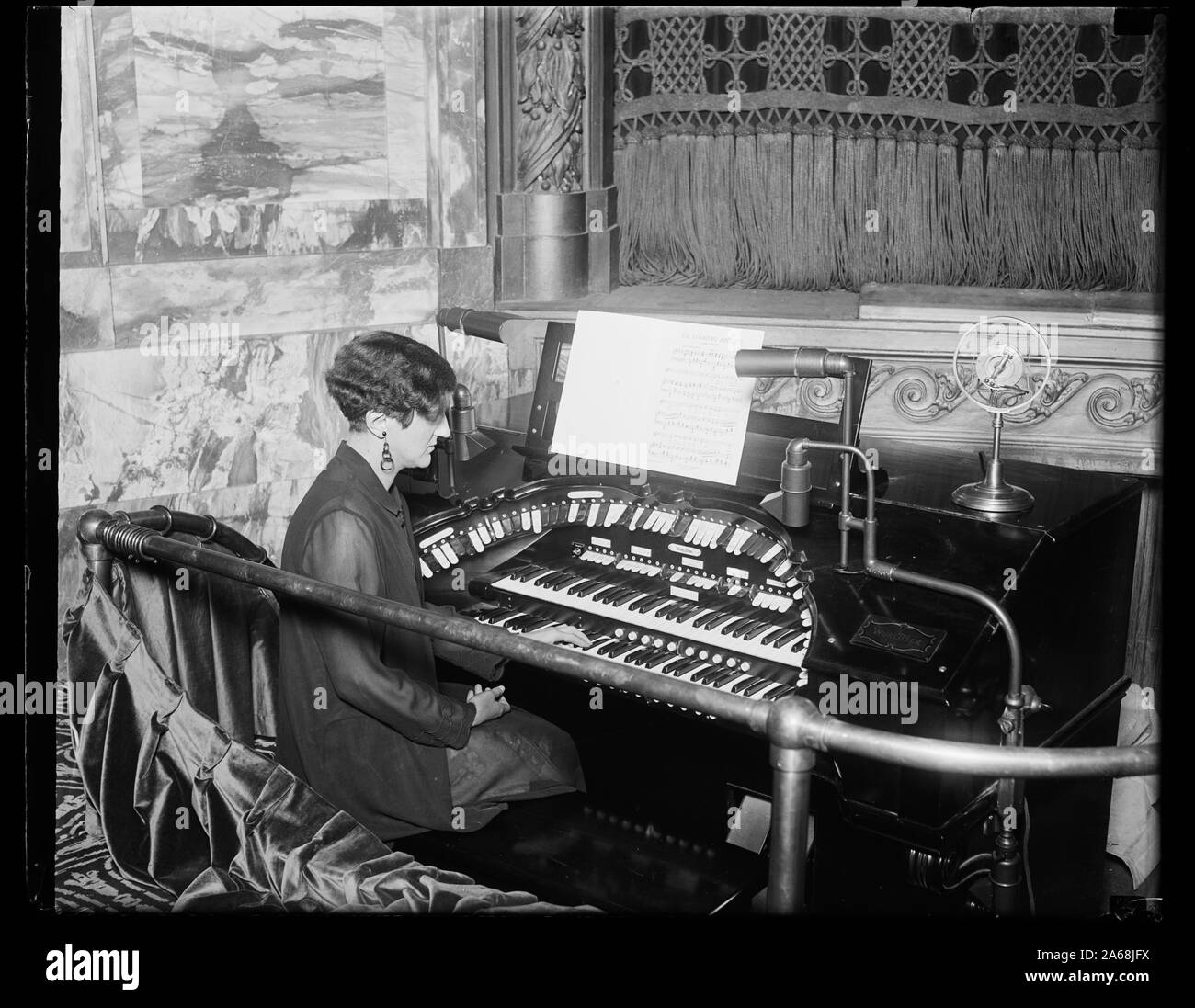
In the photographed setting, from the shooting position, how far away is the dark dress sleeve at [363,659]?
122 inches

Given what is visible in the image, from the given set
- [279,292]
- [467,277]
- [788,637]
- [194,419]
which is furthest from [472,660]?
[467,277]

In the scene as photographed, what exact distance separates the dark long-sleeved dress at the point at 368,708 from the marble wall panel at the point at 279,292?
113 cm

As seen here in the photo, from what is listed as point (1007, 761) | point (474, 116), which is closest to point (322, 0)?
point (474, 116)

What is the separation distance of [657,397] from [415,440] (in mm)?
710

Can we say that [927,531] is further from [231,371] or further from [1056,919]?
[231,371]

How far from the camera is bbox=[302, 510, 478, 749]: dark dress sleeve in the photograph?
3088 mm

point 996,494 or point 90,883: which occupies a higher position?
point 996,494

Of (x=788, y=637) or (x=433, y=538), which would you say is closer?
(x=788, y=637)

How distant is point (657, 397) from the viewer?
3715mm

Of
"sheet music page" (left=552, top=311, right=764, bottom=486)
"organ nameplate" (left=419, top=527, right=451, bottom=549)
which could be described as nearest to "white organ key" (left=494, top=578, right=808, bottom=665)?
"organ nameplate" (left=419, top=527, right=451, bottom=549)

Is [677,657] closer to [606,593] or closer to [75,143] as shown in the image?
[606,593]

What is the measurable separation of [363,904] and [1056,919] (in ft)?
4.54

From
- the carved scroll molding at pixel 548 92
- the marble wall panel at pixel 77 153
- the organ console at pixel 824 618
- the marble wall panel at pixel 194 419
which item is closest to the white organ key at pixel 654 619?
the organ console at pixel 824 618

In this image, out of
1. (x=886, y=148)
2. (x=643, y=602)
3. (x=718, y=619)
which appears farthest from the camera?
(x=886, y=148)
